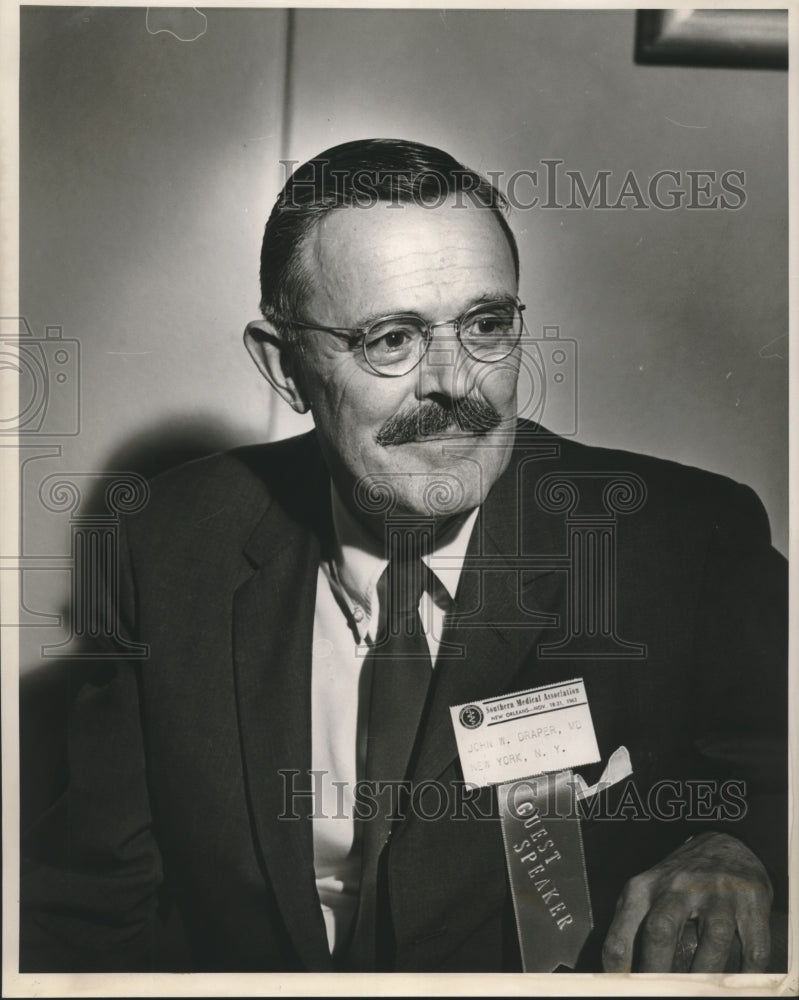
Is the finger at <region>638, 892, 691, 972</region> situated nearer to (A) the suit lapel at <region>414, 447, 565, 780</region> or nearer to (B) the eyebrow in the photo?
(A) the suit lapel at <region>414, 447, 565, 780</region>

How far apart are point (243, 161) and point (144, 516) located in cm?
56

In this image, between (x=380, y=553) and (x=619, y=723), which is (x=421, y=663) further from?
(x=619, y=723)

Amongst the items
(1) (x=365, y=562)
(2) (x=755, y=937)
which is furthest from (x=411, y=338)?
(2) (x=755, y=937)

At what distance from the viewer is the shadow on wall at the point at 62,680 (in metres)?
1.51

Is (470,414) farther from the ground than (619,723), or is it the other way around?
(470,414)

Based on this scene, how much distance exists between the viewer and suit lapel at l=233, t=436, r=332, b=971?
1467mm

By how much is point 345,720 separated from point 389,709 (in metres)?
0.07

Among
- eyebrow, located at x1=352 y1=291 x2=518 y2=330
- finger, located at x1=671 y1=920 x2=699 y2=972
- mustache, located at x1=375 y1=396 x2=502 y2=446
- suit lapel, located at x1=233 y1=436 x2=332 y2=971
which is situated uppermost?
eyebrow, located at x1=352 y1=291 x2=518 y2=330

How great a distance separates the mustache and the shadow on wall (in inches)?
9.8

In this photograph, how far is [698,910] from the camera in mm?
1452

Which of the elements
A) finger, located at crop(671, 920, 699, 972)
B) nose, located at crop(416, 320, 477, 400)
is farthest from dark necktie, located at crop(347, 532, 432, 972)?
finger, located at crop(671, 920, 699, 972)

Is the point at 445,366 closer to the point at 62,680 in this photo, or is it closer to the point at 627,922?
the point at 62,680

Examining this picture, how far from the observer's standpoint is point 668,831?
1511 millimetres

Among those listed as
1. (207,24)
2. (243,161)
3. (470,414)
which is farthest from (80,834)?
(207,24)
